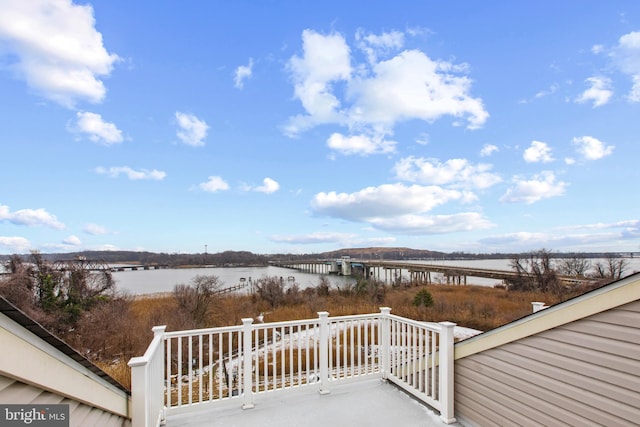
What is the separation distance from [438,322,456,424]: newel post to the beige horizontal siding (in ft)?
9.46

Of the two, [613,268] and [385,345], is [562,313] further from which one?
[613,268]

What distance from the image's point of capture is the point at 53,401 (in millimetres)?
1282

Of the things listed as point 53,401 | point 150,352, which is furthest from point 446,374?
point 53,401

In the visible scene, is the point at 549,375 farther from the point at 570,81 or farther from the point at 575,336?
the point at 570,81

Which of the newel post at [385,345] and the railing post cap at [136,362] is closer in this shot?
the railing post cap at [136,362]

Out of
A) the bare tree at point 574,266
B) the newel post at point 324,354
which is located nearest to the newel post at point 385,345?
the newel post at point 324,354

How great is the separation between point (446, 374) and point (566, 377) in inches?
45.7

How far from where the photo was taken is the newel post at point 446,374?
10.5 ft

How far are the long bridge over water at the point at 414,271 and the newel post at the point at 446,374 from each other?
48.9 feet

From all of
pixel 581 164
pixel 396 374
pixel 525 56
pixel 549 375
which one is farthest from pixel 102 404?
pixel 581 164

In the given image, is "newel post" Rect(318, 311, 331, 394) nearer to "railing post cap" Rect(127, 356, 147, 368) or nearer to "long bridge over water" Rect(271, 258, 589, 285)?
"railing post cap" Rect(127, 356, 147, 368)

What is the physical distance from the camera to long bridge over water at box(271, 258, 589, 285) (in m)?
21.8

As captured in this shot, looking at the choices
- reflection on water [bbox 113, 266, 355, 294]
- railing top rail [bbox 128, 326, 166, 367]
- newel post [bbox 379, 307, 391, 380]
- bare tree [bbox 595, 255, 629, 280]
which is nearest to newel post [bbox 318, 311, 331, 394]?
newel post [bbox 379, 307, 391, 380]

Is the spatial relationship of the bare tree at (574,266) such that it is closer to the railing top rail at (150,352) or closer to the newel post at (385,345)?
the newel post at (385,345)
